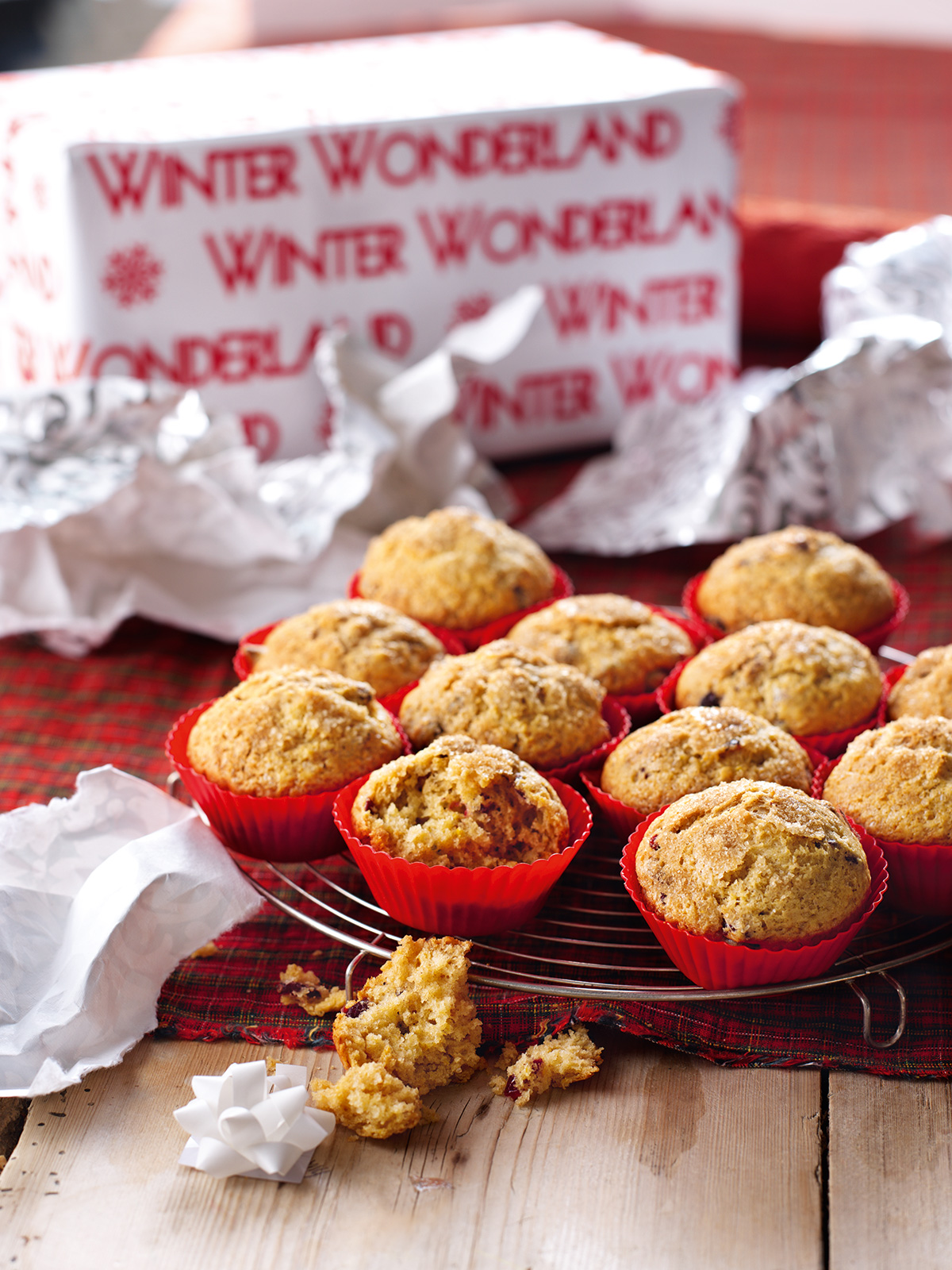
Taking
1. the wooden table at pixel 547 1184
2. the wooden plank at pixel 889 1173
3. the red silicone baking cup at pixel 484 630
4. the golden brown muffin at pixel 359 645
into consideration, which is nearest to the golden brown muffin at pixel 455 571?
the red silicone baking cup at pixel 484 630

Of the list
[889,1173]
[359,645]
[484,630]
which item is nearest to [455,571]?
[484,630]

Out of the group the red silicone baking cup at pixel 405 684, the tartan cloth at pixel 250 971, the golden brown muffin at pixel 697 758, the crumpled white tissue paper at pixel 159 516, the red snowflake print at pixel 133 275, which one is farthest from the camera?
the red snowflake print at pixel 133 275

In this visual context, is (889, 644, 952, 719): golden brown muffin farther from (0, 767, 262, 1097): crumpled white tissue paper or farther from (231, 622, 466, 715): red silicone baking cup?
(0, 767, 262, 1097): crumpled white tissue paper

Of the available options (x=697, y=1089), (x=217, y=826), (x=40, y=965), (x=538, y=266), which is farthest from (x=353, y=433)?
(x=697, y=1089)

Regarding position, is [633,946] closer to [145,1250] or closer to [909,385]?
[145,1250]

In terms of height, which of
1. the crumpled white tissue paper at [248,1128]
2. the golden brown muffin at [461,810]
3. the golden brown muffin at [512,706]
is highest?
the golden brown muffin at [461,810]

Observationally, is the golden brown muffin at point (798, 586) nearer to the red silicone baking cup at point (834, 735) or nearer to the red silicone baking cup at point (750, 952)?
the red silicone baking cup at point (834, 735)
